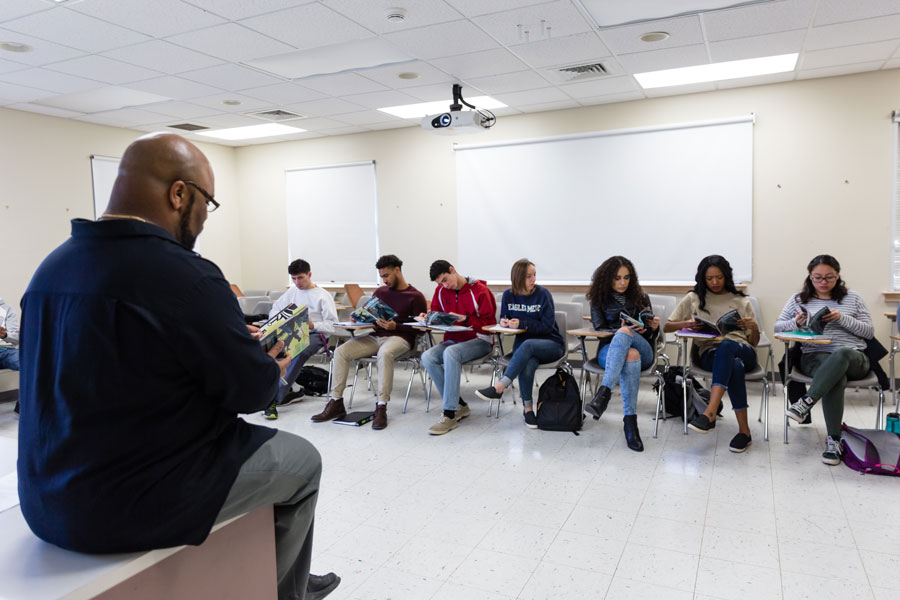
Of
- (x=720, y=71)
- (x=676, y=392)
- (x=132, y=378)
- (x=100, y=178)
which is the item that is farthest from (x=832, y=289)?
(x=100, y=178)

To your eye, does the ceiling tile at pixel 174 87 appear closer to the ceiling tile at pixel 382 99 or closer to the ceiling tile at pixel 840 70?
the ceiling tile at pixel 382 99

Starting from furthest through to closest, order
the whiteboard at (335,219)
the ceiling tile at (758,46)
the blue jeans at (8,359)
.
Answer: the whiteboard at (335,219) → the blue jeans at (8,359) → the ceiling tile at (758,46)

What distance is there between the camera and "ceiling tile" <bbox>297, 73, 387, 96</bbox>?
17.7 feet

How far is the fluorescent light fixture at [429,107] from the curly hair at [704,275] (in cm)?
293

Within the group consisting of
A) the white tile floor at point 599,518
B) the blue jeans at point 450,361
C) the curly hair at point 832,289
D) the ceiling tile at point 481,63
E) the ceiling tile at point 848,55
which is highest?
the ceiling tile at point 481,63

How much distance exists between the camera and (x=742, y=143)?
598 centimetres

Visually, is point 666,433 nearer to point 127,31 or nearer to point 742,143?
point 742,143

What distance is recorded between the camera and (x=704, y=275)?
4496mm

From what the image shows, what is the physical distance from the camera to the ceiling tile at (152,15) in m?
3.71

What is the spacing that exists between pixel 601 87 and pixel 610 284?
237 centimetres

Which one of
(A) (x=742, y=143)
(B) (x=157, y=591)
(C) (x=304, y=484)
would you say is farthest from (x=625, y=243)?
(B) (x=157, y=591)

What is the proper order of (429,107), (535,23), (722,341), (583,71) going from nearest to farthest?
(722,341), (535,23), (583,71), (429,107)

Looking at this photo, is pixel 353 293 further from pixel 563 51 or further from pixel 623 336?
pixel 623 336

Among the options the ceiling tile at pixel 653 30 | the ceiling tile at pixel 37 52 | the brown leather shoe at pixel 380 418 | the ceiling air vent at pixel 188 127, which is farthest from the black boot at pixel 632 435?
the ceiling air vent at pixel 188 127
